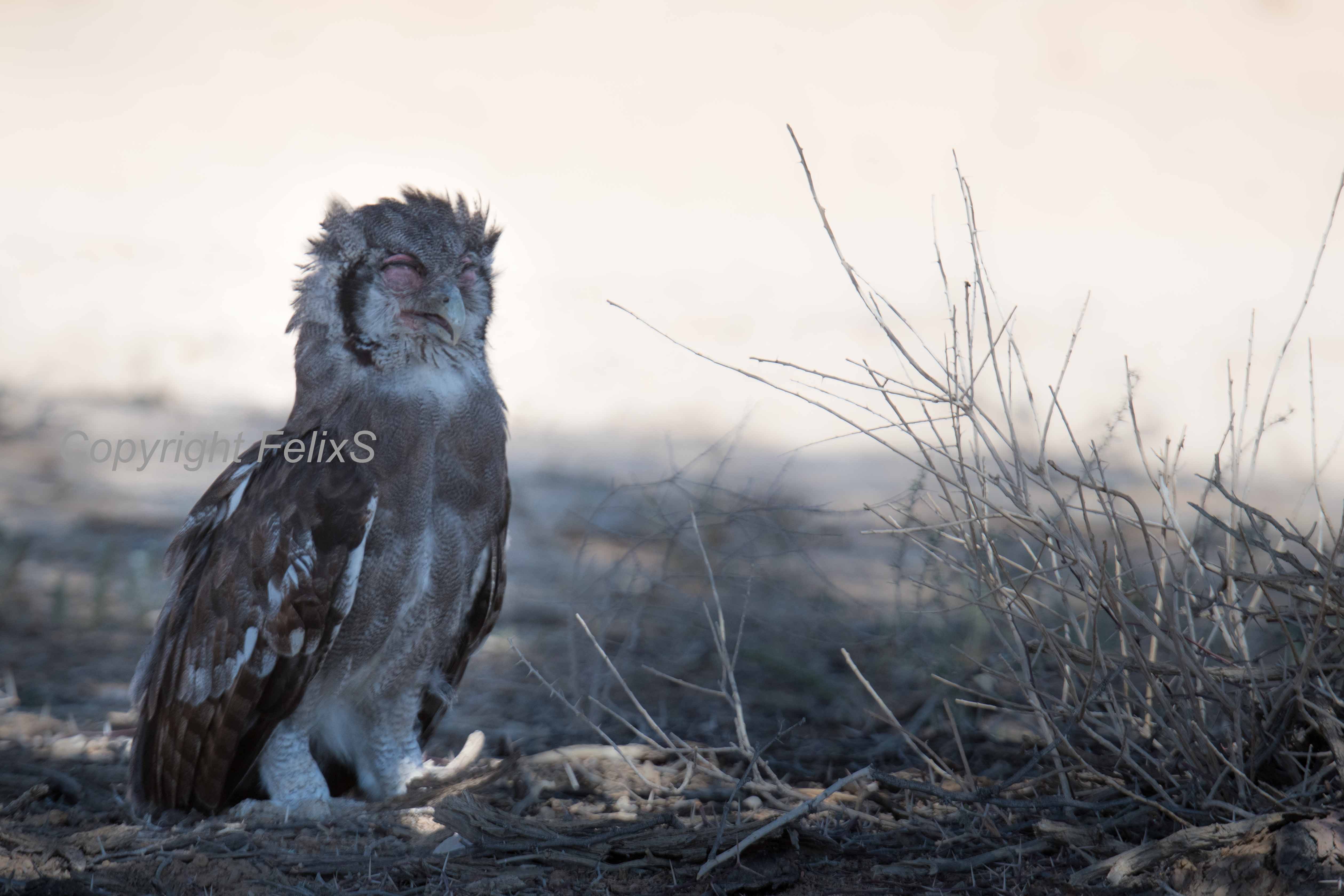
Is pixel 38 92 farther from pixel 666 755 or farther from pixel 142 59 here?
pixel 666 755

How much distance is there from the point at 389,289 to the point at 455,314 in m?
0.24

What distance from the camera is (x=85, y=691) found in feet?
15.3

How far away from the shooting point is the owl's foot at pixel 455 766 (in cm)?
378

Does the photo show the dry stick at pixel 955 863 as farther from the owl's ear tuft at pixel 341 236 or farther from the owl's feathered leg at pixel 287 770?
the owl's ear tuft at pixel 341 236

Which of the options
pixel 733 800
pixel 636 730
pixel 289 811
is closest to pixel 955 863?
pixel 733 800

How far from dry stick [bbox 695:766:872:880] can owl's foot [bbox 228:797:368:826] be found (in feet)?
3.98

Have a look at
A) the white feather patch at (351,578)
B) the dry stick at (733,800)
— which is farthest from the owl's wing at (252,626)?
the dry stick at (733,800)

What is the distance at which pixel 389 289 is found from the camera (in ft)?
11.6

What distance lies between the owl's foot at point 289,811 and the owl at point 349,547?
0.08ft

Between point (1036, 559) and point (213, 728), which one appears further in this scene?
point (213, 728)

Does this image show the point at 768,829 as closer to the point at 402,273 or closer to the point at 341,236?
the point at 402,273

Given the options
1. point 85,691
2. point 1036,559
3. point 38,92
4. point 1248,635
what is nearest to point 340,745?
point 85,691

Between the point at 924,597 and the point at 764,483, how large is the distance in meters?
1.28

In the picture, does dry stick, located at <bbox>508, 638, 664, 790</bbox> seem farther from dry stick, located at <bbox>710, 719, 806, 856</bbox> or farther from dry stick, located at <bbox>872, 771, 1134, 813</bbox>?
dry stick, located at <bbox>872, 771, 1134, 813</bbox>
